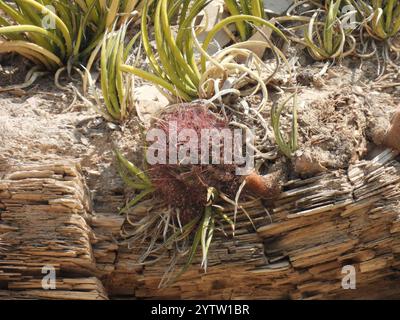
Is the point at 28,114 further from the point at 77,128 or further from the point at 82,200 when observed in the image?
the point at 82,200

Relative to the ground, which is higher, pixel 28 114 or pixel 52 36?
pixel 52 36

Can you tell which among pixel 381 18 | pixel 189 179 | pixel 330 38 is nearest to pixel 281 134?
pixel 189 179

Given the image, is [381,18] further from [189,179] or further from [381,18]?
[189,179]

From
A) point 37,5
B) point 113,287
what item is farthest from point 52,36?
point 113,287

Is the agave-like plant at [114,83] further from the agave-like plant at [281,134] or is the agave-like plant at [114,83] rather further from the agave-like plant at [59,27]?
the agave-like plant at [281,134]

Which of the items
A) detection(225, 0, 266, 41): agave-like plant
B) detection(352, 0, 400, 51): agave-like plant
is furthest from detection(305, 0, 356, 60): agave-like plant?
detection(225, 0, 266, 41): agave-like plant

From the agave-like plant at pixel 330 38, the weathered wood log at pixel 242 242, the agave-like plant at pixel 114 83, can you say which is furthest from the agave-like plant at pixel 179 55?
the weathered wood log at pixel 242 242
